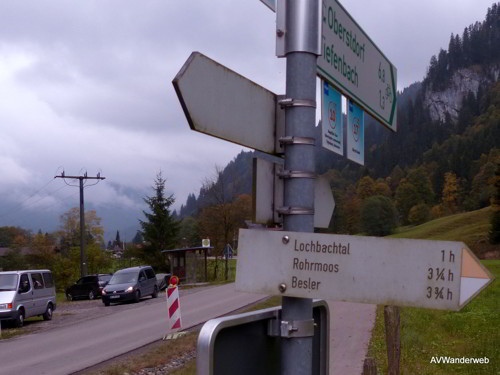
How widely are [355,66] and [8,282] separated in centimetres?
2116

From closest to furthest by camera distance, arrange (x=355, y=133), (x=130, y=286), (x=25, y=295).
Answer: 1. (x=355, y=133)
2. (x=25, y=295)
3. (x=130, y=286)

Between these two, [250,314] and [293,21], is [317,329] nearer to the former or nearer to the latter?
[250,314]

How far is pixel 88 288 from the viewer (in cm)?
3828

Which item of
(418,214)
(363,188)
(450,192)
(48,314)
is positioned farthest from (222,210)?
(450,192)

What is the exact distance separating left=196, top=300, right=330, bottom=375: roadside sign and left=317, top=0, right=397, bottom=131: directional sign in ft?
3.51

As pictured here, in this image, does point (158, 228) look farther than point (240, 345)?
Yes

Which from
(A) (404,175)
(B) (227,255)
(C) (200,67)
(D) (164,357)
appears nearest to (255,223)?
(C) (200,67)

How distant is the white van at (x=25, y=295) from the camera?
70.2ft

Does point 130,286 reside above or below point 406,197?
below

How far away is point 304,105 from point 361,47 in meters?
0.85

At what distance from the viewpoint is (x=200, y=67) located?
2193mm

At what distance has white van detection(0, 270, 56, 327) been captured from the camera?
21.4 meters

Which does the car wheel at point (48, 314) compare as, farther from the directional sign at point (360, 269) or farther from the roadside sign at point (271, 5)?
the directional sign at point (360, 269)

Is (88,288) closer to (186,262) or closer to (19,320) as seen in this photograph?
(186,262)
